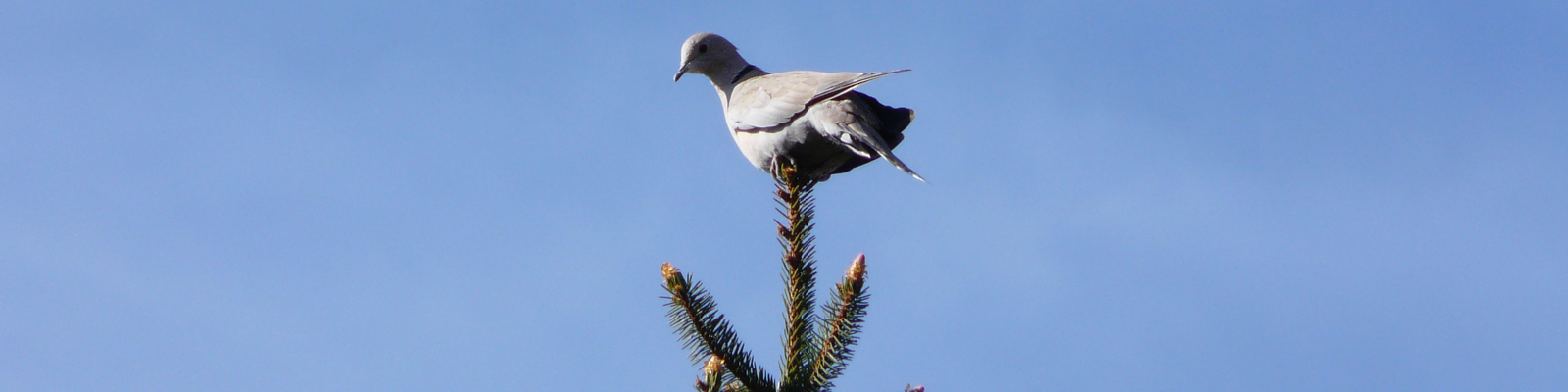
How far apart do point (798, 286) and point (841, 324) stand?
311mm

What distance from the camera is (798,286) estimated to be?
3.55m

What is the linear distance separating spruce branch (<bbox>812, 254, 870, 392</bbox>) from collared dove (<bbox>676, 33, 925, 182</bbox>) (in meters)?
1.69

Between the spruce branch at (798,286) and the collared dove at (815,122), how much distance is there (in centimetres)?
94

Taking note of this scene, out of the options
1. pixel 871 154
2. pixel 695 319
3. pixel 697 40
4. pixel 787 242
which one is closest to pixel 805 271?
pixel 787 242

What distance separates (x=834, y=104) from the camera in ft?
17.9

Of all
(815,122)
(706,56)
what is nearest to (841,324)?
(815,122)

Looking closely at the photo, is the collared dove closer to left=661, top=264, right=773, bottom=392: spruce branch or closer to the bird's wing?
the bird's wing

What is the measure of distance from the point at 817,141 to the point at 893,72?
1.91 ft

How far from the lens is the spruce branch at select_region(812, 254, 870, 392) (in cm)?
322

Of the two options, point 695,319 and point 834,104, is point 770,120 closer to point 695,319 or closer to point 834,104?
point 834,104

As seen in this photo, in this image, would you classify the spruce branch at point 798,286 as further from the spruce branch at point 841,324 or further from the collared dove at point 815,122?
the collared dove at point 815,122

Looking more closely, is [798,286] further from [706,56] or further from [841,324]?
[706,56]

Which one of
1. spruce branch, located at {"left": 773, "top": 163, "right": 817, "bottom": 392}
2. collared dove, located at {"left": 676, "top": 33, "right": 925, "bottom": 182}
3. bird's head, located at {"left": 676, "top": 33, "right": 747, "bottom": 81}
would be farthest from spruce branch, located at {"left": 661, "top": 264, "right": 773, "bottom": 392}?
bird's head, located at {"left": 676, "top": 33, "right": 747, "bottom": 81}

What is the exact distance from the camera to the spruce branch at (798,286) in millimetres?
3250
